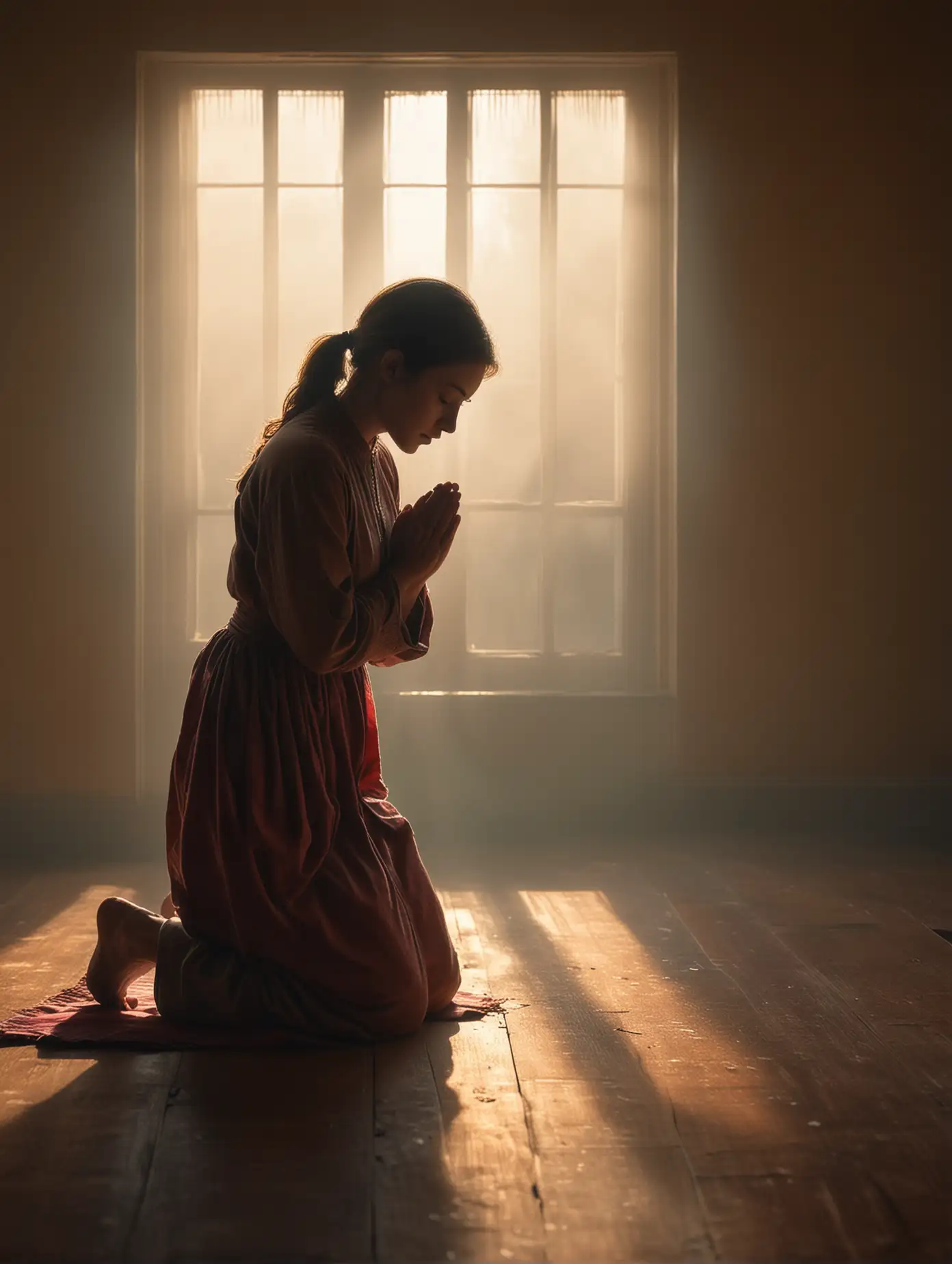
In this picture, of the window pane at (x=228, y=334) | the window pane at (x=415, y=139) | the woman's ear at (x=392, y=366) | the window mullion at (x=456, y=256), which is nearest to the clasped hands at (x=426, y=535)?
the woman's ear at (x=392, y=366)

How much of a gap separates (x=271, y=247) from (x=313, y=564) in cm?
225

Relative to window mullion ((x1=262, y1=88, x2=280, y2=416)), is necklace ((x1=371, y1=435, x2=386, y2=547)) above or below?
below

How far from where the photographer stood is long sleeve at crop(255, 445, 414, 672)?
206cm

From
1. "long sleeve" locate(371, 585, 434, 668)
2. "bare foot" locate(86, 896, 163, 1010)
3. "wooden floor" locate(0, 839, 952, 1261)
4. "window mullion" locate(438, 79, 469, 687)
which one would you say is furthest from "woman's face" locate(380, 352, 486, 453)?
"window mullion" locate(438, 79, 469, 687)

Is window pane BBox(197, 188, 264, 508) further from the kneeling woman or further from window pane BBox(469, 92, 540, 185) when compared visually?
the kneeling woman

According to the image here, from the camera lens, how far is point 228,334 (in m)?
4.02

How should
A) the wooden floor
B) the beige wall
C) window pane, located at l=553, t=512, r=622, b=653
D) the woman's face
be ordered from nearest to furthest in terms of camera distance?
the wooden floor < the woman's face < the beige wall < window pane, located at l=553, t=512, r=622, b=653

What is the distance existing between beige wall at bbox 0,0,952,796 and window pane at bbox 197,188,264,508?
23 cm

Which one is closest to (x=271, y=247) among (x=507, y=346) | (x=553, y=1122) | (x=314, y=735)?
(x=507, y=346)

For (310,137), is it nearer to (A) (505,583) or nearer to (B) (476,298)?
(B) (476,298)

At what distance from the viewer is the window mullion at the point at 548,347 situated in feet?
13.2

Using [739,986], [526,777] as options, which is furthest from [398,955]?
[526,777]

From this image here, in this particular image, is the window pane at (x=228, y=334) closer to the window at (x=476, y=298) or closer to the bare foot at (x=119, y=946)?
the window at (x=476, y=298)

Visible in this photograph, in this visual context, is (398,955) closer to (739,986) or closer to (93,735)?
(739,986)
